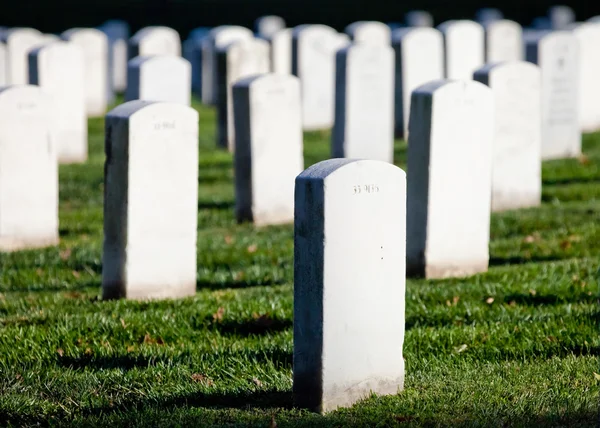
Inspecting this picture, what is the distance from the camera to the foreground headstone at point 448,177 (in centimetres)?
800

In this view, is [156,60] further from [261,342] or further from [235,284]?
[261,342]

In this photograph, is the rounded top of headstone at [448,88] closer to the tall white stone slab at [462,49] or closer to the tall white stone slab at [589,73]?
the tall white stone slab at [589,73]

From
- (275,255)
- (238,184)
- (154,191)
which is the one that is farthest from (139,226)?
(238,184)

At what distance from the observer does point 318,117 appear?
1808 centimetres

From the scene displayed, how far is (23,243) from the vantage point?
30.1 feet

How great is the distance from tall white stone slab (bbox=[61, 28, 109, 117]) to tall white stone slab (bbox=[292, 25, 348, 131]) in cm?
400

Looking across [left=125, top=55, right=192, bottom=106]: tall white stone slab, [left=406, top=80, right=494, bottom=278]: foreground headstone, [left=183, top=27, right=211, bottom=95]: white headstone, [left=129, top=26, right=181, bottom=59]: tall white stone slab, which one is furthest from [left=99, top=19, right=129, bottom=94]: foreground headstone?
[left=406, top=80, right=494, bottom=278]: foreground headstone

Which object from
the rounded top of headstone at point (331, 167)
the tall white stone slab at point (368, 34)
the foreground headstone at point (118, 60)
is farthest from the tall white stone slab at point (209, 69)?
the rounded top of headstone at point (331, 167)

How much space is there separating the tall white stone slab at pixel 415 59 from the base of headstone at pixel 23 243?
7.66 meters

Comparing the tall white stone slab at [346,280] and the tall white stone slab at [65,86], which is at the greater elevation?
the tall white stone slab at [65,86]

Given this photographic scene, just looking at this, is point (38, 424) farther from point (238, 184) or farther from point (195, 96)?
point (195, 96)

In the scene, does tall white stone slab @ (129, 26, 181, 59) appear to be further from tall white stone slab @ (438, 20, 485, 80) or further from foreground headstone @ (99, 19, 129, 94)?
tall white stone slab @ (438, 20, 485, 80)

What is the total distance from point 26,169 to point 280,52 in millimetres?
10439

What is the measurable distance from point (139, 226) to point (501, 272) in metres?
2.61
